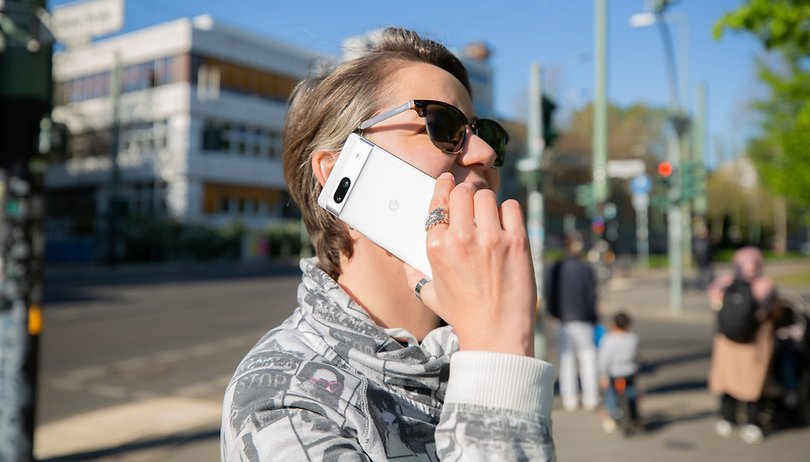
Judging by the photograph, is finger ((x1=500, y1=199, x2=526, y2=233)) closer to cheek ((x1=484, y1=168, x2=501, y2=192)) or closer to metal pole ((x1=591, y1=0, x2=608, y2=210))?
cheek ((x1=484, y1=168, x2=501, y2=192))

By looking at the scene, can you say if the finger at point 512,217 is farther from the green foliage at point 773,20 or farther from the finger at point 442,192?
the green foliage at point 773,20

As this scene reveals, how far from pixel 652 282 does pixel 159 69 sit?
30522 mm

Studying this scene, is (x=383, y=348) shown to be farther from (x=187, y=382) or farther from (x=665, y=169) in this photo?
(x=665, y=169)

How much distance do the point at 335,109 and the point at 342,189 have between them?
0.24 m

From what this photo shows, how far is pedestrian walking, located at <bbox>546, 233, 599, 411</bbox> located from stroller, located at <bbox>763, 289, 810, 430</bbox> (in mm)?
1739

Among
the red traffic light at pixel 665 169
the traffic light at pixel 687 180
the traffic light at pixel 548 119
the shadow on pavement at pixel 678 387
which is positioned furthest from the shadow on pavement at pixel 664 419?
the traffic light at pixel 687 180

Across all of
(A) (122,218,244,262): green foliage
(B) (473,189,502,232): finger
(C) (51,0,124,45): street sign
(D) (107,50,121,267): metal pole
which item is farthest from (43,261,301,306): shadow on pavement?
(B) (473,189,502,232): finger

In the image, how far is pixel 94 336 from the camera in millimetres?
11828

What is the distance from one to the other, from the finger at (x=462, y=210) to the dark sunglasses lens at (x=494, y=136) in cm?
49

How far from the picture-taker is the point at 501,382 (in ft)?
3.31

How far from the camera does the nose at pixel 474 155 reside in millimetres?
1456

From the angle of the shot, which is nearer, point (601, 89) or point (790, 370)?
point (790, 370)

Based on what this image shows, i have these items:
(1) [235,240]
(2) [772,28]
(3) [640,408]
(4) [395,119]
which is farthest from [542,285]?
(1) [235,240]

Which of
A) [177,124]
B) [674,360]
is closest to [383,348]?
[674,360]
